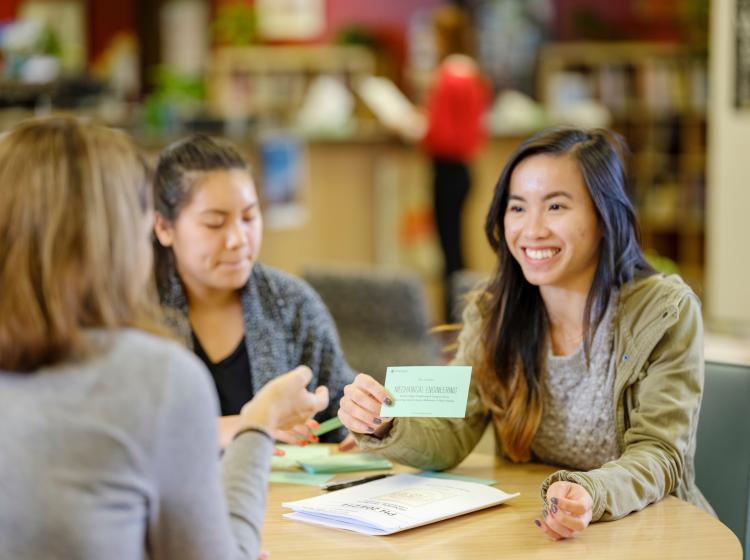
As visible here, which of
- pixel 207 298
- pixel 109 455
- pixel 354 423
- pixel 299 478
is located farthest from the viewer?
pixel 207 298

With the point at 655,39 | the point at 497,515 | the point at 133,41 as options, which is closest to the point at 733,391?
the point at 497,515

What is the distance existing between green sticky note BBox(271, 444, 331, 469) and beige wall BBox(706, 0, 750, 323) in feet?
15.5

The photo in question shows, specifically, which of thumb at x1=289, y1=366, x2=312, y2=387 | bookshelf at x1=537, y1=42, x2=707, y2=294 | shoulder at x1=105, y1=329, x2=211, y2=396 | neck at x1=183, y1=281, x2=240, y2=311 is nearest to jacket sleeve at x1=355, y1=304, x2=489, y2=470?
thumb at x1=289, y1=366, x2=312, y2=387

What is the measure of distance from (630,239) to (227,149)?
92 cm

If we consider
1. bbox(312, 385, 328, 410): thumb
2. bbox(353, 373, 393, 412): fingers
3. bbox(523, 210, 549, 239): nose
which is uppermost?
bbox(523, 210, 549, 239): nose

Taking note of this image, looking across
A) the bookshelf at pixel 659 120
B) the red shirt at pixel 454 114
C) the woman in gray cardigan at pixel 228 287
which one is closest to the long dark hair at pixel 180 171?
the woman in gray cardigan at pixel 228 287

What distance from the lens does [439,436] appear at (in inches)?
83.3

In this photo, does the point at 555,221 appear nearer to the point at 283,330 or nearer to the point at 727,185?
the point at 283,330

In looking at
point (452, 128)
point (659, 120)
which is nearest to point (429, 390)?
point (452, 128)

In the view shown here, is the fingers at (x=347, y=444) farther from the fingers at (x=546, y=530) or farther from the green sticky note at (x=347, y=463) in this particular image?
the fingers at (x=546, y=530)

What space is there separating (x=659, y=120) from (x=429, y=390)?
745cm

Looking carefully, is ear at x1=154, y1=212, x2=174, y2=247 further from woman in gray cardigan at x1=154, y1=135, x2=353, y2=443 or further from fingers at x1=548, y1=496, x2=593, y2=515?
fingers at x1=548, y1=496, x2=593, y2=515

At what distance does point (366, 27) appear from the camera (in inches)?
403

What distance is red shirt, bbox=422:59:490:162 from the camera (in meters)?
6.79
